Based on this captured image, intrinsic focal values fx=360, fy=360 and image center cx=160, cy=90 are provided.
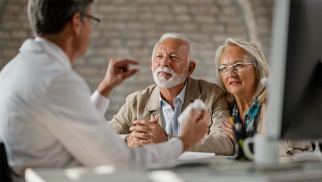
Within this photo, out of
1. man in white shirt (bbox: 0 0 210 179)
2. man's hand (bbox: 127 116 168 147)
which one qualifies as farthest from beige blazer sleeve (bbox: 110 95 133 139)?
man in white shirt (bbox: 0 0 210 179)

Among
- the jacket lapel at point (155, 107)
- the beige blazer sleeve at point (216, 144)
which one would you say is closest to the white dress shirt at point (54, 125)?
the beige blazer sleeve at point (216, 144)

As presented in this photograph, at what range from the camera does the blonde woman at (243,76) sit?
2.65 m

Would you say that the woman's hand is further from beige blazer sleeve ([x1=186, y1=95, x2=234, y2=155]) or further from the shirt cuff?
the shirt cuff

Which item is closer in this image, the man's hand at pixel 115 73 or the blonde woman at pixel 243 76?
the man's hand at pixel 115 73

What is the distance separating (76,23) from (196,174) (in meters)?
0.76

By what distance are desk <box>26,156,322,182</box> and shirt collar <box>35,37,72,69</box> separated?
409 mm

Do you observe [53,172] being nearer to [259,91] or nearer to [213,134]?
[213,134]

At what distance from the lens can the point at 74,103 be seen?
3.73ft

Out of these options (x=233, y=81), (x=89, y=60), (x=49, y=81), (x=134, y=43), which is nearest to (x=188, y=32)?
(x=134, y=43)

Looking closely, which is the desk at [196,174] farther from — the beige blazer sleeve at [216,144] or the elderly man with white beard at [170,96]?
the elderly man with white beard at [170,96]

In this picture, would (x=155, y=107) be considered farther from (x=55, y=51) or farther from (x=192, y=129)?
(x=55, y=51)

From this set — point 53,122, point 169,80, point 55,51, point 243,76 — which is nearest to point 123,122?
point 169,80

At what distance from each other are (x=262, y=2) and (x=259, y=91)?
258cm

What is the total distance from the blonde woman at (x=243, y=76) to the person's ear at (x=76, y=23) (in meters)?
1.57
